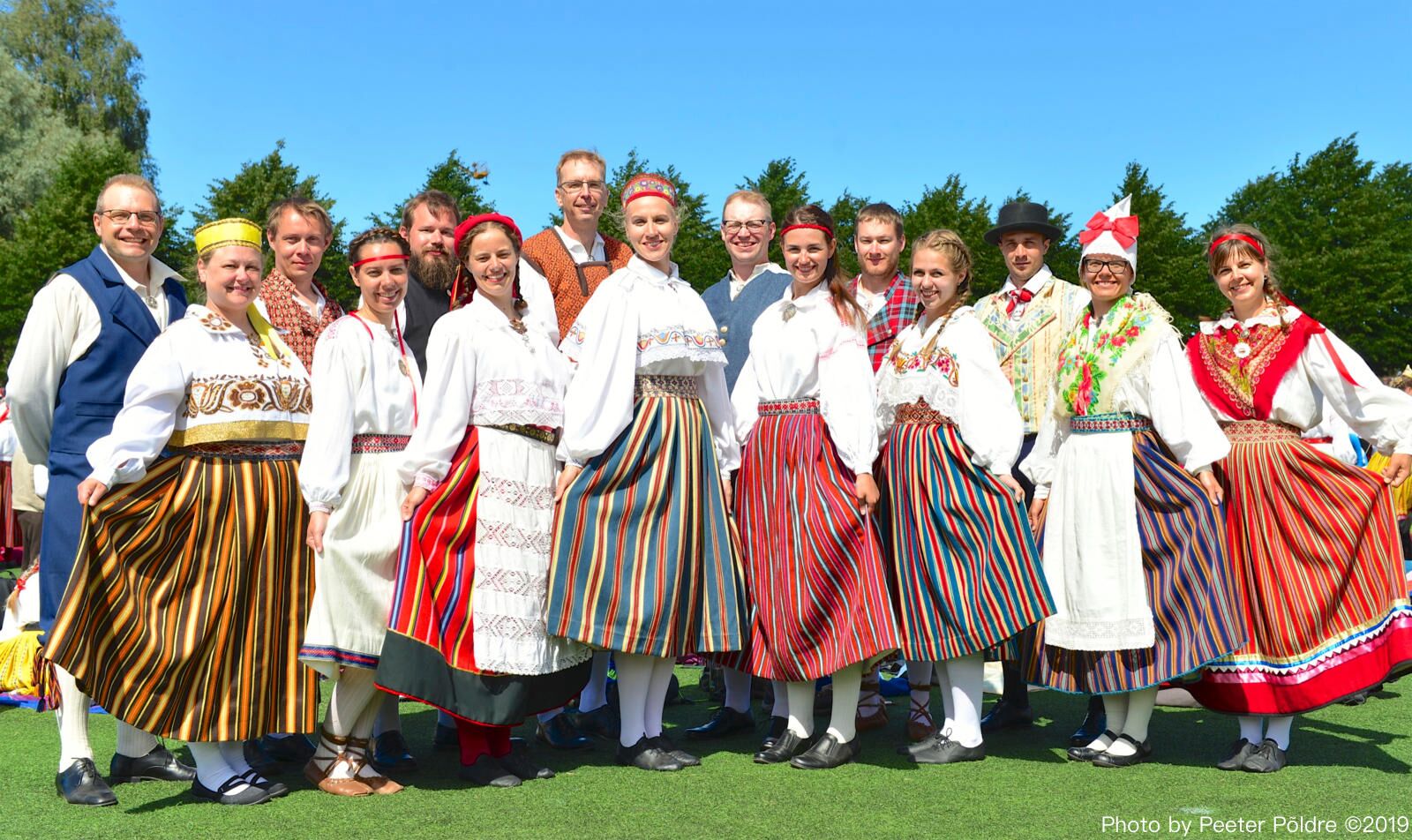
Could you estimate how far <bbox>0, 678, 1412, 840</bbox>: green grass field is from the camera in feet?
11.2

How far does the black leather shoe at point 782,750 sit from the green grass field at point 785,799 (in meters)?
0.07

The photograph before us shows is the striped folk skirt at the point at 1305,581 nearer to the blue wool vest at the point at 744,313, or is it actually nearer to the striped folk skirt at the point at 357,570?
the blue wool vest at the point at 744,313

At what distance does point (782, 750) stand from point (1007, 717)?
1162 mm

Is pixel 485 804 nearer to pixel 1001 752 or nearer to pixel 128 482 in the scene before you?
pixel 128 482

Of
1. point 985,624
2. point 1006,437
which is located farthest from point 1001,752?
point 1006,437

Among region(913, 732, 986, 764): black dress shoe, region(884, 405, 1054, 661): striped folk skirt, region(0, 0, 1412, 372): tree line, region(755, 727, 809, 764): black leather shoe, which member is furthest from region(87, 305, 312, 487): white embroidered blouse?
region(0, 0, 1412, 372): tree line

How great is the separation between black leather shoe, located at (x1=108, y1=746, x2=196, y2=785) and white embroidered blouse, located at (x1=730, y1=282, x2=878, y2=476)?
7.51ft

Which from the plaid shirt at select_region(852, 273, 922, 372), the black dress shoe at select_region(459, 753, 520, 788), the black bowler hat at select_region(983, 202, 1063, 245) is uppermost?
the black bowler hat at select_region(983, 202, 1063, 245)

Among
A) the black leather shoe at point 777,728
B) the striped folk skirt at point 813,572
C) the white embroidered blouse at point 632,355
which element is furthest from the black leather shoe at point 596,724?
the white embroidered blouse at point 632,355

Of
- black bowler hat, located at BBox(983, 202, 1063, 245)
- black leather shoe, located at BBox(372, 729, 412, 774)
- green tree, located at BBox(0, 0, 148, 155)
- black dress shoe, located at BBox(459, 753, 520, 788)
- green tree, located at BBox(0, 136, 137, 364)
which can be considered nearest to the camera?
black dress shoe, located at BBox(459, 753, 520, 788)

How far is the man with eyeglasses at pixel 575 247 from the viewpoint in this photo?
4855 mm

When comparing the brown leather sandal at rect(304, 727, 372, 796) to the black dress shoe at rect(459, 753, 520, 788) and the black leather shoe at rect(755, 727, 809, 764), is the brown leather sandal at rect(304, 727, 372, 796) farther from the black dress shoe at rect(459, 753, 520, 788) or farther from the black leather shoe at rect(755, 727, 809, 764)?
the black leather shoe at rect(755, 727, 809, 764)

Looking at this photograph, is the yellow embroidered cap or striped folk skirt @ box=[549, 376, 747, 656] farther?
striped folk skirt @ box=[549, 376, 747, 656]

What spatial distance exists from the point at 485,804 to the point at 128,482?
4.78 feet
